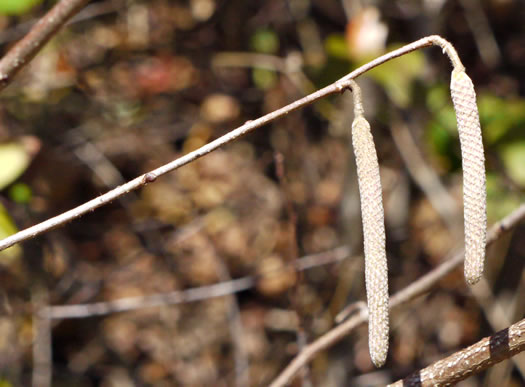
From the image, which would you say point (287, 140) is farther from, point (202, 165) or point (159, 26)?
point (159, 26)

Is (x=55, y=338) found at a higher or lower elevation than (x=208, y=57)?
lower

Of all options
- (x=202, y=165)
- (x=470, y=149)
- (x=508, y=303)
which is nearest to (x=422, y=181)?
(x=508, y=303)

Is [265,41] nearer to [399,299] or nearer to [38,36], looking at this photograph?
[399,299]

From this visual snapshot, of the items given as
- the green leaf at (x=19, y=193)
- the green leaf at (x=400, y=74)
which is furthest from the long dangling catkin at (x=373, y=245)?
the green leaf at (x=19, y=193)

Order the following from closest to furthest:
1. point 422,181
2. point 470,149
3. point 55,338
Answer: point 470,149
point 422,181
point 55,338

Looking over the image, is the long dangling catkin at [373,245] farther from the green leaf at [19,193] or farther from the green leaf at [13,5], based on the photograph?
the green leaf at [19,193]

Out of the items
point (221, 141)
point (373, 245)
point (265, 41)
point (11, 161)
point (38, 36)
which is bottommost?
point (373, 245)

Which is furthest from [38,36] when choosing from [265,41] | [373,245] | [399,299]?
[265,41]
